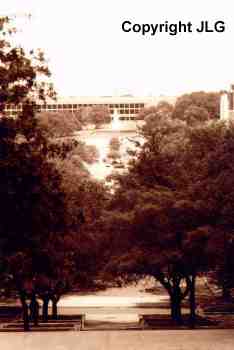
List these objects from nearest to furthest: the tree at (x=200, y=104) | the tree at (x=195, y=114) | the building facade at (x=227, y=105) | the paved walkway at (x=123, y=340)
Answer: the paved walkway at (x=123, y=340) < the building facade at (x=227, y=105) < the tree at (x=195, y=114) < the tree at (x=200, y=104)

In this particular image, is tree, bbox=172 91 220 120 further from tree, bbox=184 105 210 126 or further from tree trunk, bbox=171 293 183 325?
tree trunk, bbox=171 293 183 325

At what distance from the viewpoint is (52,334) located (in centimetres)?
1988

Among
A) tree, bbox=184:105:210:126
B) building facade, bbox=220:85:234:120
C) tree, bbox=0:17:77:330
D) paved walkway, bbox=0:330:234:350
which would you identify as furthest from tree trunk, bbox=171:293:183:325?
tree, bbox=184:105:210:126

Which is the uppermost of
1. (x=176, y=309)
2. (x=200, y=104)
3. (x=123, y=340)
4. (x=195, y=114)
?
(x=200, y=104)

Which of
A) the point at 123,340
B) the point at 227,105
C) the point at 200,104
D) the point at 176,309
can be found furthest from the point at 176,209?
the point at 200,104

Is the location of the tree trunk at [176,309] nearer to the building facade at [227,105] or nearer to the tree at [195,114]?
the building facade at [227,105]

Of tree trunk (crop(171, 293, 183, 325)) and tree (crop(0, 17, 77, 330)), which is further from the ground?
tree (crop(0, 17, 77, 330))

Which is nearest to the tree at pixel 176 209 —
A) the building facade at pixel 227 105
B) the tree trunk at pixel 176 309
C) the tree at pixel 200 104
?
the tree trunk at pixel 176 309

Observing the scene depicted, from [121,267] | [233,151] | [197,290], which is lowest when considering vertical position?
[197,290]

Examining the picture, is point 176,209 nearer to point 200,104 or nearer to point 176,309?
point 176,309

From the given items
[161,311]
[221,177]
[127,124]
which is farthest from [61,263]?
[127,124]

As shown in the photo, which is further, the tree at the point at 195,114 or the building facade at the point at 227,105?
the tree at the point at 195,114

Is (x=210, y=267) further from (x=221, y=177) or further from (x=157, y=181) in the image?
(x=221, y=177)

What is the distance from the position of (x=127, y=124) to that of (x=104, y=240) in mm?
149002
